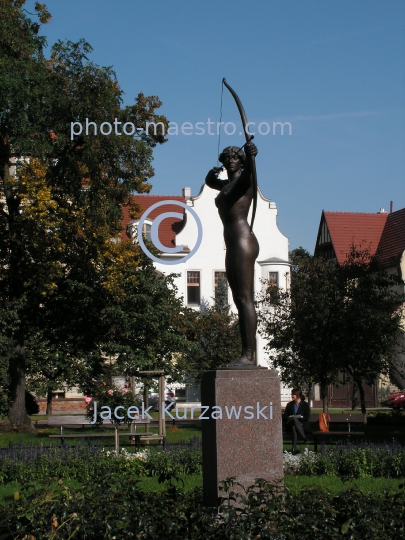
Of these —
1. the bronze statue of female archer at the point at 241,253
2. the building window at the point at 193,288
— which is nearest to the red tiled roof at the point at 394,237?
the building window at the point at 193,288

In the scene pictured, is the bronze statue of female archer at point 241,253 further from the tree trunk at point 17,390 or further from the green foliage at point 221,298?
the green foliage at point 221,298

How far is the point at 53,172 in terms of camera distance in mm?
24922

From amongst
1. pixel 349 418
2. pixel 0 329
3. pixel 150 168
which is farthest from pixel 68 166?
pixel 349 418

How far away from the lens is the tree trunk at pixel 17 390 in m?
25.5

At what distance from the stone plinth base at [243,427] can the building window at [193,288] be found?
4203cm

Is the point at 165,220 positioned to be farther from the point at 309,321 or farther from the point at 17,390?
the point at 17,390

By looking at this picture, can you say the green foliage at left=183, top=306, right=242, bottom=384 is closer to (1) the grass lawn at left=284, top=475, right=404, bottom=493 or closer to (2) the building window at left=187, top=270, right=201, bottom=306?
(2) the building window at left=187, top=270, right=201, bottom=306

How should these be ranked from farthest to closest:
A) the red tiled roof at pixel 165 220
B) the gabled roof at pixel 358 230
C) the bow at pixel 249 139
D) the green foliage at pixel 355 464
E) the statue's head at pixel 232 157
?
1. the gabled roof at pixel 358 230
2. the red tiled roof at pixel 165 220
3. the green foliage at pixel 355 464
4. the statue's head at pixel 232 157
5. the bow at pixel 249 139

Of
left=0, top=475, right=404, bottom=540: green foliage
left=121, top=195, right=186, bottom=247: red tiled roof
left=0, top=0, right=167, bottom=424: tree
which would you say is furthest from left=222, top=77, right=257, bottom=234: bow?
left=121, top=195, right=186, bottom=247: red tiled roof

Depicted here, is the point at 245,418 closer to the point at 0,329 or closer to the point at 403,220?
the point at 0,329

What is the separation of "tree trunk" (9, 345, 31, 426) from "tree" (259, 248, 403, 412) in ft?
27.0

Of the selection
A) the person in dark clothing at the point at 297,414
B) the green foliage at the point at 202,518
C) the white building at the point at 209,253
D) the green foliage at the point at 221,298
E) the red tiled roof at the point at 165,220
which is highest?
the red tiled roof at the point at 165,220

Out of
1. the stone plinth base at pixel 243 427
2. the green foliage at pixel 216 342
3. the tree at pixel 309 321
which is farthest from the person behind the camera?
the green foliage at pixel 216 342

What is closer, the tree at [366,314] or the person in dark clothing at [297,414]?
the person in dark clothing at [297,414]
